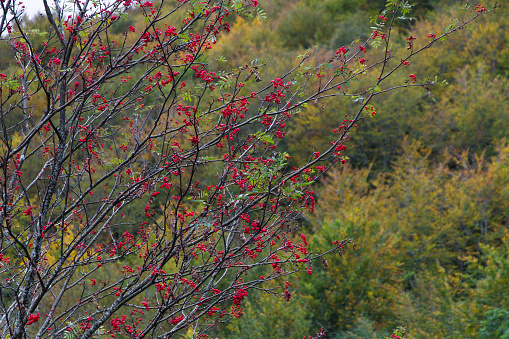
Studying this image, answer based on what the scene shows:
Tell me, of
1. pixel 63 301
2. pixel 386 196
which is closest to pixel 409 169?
pixel 386 196

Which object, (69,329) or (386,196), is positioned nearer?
(69,329)

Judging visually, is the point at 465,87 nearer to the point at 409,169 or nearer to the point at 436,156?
the point at 436,156

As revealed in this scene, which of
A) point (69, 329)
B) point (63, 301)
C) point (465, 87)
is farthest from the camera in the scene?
point (465, 87)

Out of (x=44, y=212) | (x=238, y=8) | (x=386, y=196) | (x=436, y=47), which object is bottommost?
(x=386, y=196)

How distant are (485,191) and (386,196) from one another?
170 inches

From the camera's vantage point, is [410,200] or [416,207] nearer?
[416,207]

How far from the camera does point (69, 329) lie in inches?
130

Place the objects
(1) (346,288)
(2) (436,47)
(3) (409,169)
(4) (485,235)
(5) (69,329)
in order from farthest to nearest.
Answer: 1. (2) (436,47)
2. (3) (409,169)
3. (4) (485,235)
4. (1) (346,288)
5. (5) (69,329)

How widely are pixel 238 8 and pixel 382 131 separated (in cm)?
2263

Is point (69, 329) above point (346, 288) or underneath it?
above

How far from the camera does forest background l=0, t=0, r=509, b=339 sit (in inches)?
473

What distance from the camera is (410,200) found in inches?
813

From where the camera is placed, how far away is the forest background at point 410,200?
12023 mm

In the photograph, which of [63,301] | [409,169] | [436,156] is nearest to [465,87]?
[436,156]
